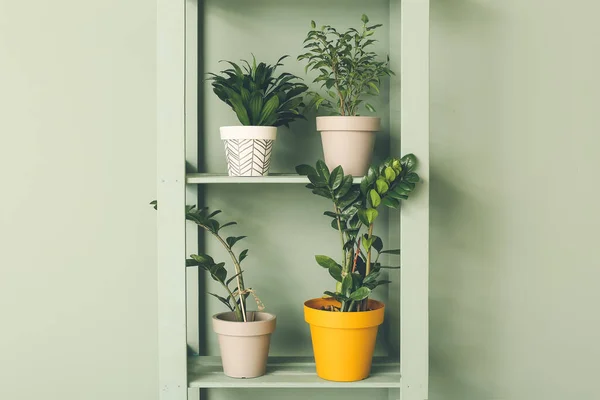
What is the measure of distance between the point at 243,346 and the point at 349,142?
63cm

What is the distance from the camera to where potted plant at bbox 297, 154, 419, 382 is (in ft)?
5.82

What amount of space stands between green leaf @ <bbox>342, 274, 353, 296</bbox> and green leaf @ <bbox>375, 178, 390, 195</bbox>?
243 mm

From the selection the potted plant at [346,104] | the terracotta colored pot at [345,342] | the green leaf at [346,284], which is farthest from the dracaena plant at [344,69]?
the terracotta colored pot at [345,342]

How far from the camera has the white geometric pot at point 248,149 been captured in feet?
6.08

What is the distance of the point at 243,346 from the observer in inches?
73.1

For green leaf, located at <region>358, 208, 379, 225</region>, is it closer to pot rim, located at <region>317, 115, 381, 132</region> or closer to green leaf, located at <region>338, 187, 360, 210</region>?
green leaf, located at <region>338, 187, 360, 210</region>

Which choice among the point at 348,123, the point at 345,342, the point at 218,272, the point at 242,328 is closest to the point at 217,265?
the point at 218,272

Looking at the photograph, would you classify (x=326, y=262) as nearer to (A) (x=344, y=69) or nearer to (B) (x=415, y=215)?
(B) (x=415, y=215)

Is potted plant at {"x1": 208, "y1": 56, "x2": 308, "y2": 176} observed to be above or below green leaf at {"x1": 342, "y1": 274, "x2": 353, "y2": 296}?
above
